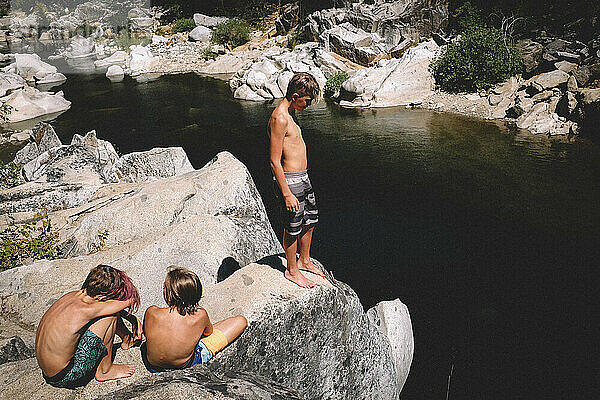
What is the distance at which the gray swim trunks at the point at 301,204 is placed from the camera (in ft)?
19.6

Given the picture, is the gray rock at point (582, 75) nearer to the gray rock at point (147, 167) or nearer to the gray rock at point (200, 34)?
the gray rock at point (147, 167)

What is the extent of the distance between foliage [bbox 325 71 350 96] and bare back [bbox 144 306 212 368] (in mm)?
28951

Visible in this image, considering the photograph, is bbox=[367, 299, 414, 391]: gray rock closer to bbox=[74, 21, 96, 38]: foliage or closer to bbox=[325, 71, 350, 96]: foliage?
bbox=[325, 71, 350, 96]: foliage

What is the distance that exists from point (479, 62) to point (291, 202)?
88.1ft

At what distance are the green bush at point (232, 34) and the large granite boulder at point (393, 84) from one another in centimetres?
2180

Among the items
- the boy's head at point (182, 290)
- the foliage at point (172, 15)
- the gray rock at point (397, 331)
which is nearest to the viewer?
the boy's head at point (182, 290)

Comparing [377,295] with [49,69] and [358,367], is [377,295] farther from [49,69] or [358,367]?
[49,69]

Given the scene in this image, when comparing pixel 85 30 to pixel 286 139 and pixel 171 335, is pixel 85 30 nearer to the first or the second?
pixel 286 139

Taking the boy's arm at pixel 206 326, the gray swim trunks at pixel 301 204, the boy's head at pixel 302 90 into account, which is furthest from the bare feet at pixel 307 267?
the boy's head at pixel 302 90

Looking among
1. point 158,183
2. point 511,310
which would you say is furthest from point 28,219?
point 511,310

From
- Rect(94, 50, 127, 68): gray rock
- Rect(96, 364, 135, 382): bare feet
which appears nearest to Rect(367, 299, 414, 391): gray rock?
Rect(96, 364, 135, 382): bare feet

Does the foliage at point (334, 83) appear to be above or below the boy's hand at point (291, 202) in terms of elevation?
below

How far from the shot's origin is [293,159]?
5918mm

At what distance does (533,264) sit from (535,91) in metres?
16.6
